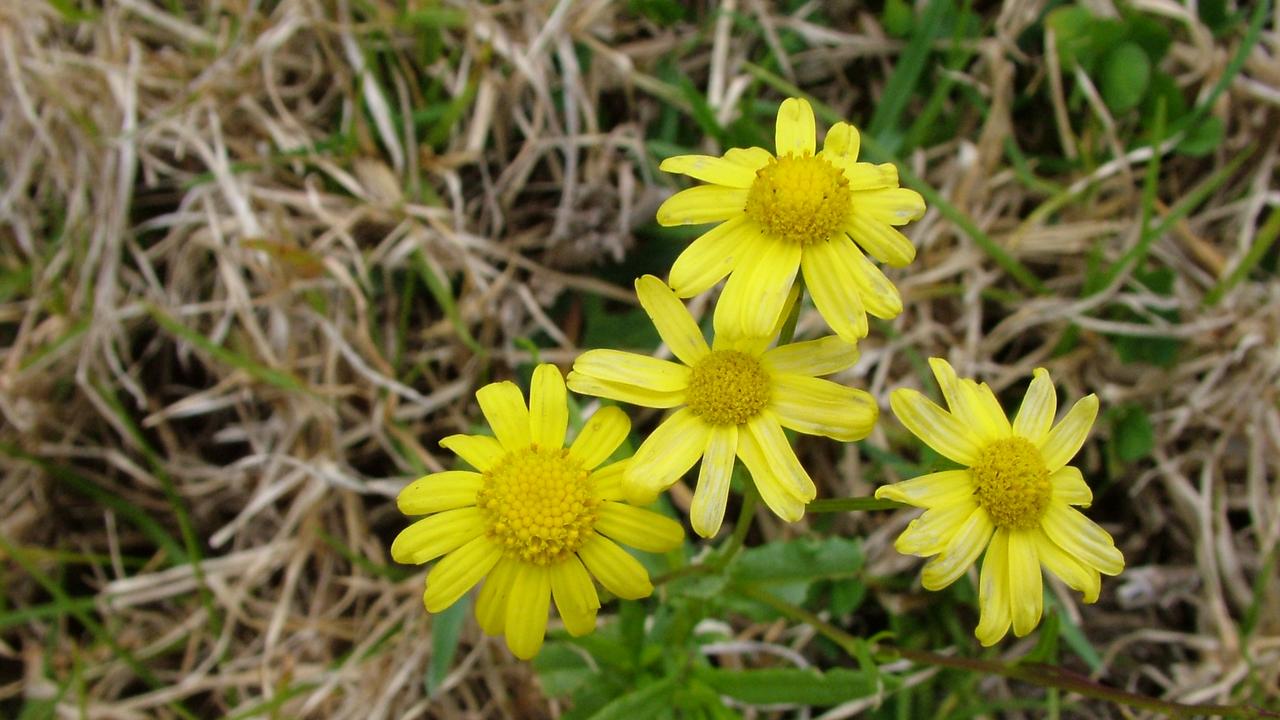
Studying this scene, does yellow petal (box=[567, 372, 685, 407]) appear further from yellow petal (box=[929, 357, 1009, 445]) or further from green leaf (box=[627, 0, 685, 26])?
green leaf (box=[627, 0, 685, 26])

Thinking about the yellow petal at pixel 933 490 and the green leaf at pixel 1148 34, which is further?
the green leaf at pixel 1148 34

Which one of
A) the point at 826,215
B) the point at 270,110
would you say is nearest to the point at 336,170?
the point at 270,110

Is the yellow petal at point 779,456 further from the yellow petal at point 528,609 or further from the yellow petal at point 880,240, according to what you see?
the yellow petal at point 528,609

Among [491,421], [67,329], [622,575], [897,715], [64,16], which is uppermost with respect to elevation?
[64,16]

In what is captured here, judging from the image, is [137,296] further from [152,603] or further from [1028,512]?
[1028,512]

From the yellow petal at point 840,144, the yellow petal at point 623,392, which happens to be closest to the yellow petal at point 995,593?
the yellow petal at point 623,392

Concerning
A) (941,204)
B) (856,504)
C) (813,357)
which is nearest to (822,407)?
(813,357)

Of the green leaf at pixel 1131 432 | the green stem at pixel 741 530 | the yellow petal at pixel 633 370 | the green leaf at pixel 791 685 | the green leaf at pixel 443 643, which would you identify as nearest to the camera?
the yellow petal at pixel 633 370
